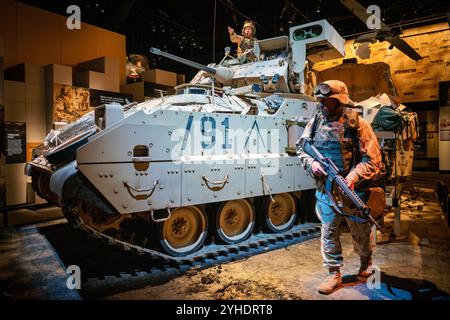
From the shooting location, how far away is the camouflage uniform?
13.4 feet

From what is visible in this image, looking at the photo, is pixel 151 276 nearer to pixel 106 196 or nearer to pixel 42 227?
pixel 106 196

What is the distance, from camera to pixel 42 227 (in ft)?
24.4

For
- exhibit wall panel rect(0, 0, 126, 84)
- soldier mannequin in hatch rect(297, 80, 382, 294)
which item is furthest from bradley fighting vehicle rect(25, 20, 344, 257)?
exhibit wall panel rect(0, 0, 126, 84)

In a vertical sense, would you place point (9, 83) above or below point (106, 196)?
above

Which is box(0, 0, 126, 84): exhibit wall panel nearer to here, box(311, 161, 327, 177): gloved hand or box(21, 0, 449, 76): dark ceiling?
box(21, 0, 449, 76): dark ceiling

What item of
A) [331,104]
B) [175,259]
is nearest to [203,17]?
[331,104]

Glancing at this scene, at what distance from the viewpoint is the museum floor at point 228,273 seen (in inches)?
164

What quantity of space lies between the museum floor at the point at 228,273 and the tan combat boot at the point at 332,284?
0.07m

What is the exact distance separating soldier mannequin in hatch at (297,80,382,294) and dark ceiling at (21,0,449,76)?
10771 millimetres

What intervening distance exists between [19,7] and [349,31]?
1360 centimetres

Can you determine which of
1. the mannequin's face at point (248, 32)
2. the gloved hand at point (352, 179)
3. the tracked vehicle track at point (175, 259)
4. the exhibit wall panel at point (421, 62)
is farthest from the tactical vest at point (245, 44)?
the exhibit wall panel at point (421, 62)

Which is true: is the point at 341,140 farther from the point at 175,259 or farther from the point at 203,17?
the point at 203,17
